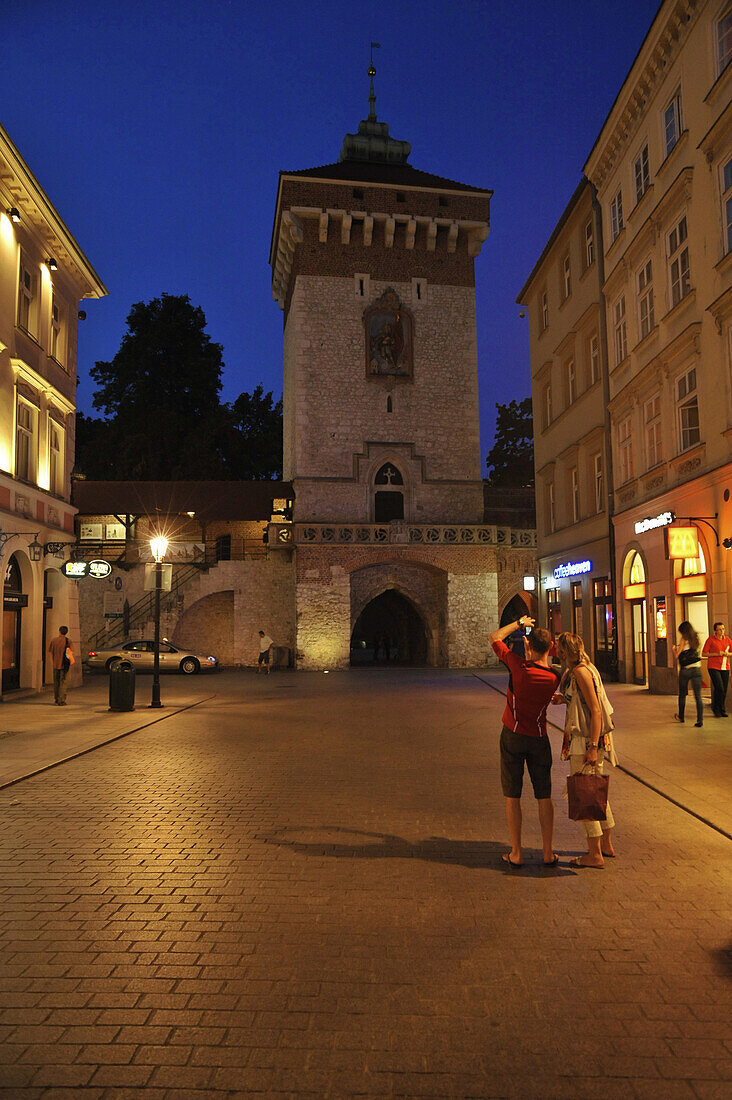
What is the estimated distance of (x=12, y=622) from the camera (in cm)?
2038

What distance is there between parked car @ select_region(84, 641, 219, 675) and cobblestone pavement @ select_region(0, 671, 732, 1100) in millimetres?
23777

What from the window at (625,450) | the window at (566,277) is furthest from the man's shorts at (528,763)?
the window at (566,277)

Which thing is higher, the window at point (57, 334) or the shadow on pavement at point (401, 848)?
the window at point (57, 334)

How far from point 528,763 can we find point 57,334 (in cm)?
2190

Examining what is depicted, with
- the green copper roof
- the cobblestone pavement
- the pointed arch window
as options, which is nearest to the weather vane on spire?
the green copper roof

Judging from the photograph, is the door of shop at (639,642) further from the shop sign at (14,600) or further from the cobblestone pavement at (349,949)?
the shop sign at (14,600)

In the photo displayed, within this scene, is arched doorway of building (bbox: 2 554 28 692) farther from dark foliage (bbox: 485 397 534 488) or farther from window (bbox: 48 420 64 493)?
dark foliage (bbox: 485 397 534 488)

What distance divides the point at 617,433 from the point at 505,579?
16.4 m

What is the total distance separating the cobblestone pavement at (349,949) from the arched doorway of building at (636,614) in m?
13.6

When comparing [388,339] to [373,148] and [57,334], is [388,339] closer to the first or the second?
[373,148]

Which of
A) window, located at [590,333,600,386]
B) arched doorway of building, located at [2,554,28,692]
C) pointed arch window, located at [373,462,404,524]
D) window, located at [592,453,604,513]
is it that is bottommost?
arched doorway of building, located at [2,554,28,692]

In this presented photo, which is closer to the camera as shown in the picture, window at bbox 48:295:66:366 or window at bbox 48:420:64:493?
window at bbox 48:420:64:493

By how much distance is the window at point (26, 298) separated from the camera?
20.7 m

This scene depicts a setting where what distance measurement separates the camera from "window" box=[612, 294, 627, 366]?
22.7 metres
